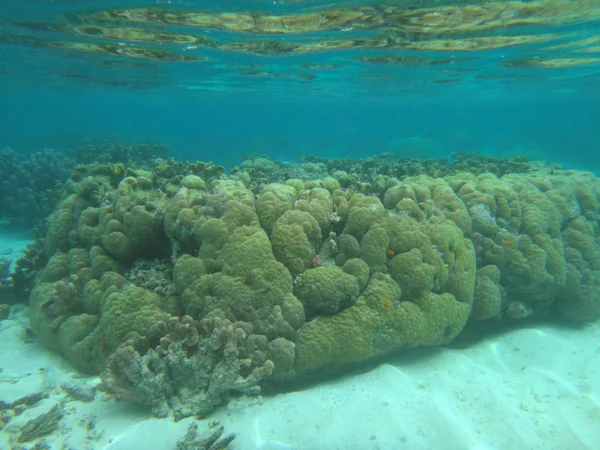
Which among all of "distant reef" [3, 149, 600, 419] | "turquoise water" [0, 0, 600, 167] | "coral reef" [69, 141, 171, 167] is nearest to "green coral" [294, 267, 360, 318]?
"distant reef" [3, 149, 600, 419]

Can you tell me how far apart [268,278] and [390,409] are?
2.36 m

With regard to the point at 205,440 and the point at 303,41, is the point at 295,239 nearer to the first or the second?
the point at 205,440

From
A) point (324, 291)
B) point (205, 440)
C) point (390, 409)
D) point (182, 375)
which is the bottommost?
point (390, 409)

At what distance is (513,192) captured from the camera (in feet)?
25.3

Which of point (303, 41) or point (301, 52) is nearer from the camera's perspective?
point (303, 41)

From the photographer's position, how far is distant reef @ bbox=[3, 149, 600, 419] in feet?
14.2

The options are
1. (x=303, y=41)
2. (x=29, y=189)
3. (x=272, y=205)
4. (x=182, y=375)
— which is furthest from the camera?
(x=303, y=41)

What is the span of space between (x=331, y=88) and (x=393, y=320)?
3140cm

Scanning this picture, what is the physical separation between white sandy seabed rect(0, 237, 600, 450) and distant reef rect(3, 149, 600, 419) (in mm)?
311

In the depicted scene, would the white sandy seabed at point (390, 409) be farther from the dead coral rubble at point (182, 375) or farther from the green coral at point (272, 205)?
the green coral at point (272, 205)

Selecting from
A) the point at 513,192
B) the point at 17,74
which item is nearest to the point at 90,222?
the point at 513,192

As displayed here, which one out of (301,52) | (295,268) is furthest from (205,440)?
(301,52)

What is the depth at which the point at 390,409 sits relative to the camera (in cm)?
437

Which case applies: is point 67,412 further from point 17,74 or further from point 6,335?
point 17,74
